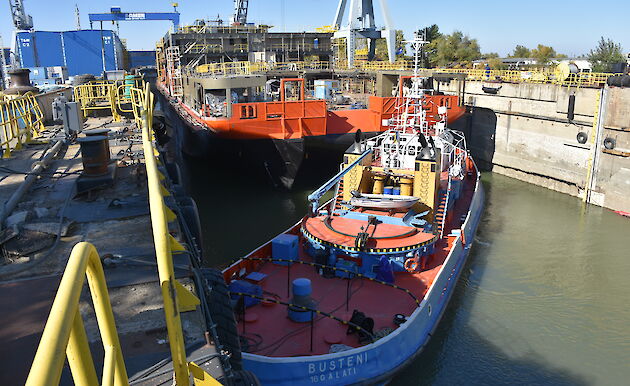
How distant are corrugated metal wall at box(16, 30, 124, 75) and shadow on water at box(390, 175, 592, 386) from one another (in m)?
49.6

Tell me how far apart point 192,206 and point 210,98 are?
14417mm

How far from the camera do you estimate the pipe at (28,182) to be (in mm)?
7445

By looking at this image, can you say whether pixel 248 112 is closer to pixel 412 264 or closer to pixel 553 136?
pixel 412 264

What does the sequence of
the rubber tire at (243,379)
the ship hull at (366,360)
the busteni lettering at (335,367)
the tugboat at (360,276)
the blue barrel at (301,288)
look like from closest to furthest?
the rubber tire at (243,379) < the ship hull at (366,360) < the busteni lettering at (335,367) < the tugboat at (360,276) < the blue barrel at (301,288)

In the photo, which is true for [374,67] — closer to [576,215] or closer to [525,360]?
[576,215]

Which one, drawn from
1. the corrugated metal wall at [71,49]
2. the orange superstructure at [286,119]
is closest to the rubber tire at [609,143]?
the orange superstructure at [286,119]

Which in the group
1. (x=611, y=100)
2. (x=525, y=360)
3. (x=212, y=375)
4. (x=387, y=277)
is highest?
(x=611, y=100)

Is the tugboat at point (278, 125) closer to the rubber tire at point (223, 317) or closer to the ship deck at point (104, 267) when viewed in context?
the ship deck at point (104, 267)

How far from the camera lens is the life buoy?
11.3m

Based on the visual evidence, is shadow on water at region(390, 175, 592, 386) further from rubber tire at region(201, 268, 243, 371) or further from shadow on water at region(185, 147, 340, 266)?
shadow on water at region(185, 147, 340, 266)

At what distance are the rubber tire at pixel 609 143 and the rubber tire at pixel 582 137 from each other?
1142 millimetres

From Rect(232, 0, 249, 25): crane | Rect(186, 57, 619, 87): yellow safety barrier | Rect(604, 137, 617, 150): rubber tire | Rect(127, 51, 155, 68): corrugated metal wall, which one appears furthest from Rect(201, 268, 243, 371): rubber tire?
Rect(127, 51, 155, 68): corrugated metal wall

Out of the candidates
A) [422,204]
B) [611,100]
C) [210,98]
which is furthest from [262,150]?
[611,100]

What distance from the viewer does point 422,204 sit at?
41.7 feet
